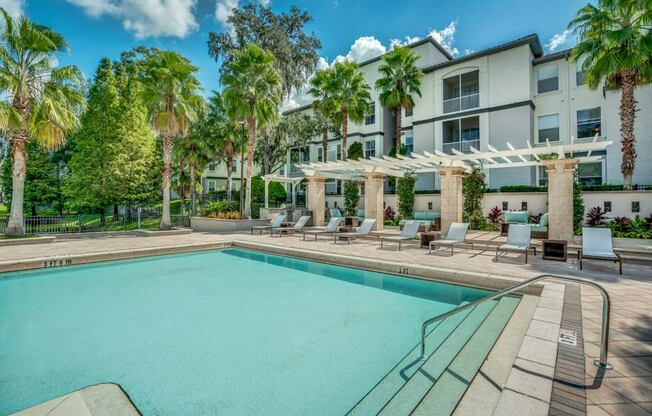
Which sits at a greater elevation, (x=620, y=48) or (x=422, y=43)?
(x=422, y=43)

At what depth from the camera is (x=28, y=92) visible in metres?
12.8

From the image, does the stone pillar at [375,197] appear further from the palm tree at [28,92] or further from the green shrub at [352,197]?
the palm tree at [28,92]

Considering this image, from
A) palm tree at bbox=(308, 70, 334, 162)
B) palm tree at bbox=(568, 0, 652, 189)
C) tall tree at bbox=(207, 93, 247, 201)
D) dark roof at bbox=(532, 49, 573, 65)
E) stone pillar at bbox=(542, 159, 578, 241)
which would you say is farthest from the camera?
tall tree at bbox=(207, 93, 247, 201)

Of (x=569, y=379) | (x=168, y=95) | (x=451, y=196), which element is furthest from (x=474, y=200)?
(x=168, y=95)

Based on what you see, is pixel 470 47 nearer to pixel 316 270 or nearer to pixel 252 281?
pixel 316 270

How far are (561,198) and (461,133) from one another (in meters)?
13.3

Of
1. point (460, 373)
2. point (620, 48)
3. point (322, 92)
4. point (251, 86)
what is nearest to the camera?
point (460, 373)

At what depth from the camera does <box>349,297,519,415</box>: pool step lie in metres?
2.98

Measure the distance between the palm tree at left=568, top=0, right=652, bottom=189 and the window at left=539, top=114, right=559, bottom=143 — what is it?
5661 millimetres

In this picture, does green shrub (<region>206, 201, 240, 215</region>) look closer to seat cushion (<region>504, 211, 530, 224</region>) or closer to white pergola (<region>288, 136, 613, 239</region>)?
white pergola (<region>288, 136, 613, 239</region>)

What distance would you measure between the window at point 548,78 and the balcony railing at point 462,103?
355 centimetres

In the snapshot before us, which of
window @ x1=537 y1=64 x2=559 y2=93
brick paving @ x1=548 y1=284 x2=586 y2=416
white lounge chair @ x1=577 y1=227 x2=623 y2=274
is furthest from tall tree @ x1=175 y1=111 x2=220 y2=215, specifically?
brick paving @ x1=548 y1=284 x2=586 y2=416

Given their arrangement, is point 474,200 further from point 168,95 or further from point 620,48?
point 168,95

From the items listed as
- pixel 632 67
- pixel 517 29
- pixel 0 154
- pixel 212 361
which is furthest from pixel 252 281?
pixel 0 154
